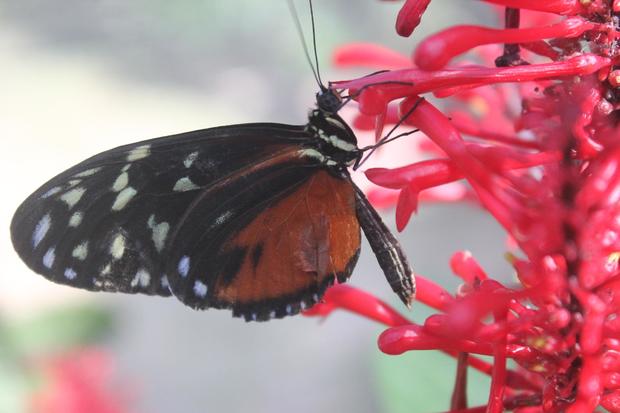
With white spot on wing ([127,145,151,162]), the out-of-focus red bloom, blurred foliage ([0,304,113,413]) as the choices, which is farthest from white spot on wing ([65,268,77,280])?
blurred foliage ([0,304,113,413])

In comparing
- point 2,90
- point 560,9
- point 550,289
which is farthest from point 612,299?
point 2,90

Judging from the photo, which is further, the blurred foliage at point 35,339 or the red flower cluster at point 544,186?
the blurred foliage at point 35,339

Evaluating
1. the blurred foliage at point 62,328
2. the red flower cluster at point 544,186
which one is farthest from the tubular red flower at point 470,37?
the blurred foliage at point 62,328

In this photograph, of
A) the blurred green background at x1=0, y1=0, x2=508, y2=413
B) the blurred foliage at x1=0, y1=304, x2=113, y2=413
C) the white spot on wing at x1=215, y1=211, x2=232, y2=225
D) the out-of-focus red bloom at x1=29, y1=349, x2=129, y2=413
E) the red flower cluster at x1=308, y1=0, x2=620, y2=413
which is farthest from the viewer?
the blurred green background at x1=0, y1=0, x2=508, y2=413

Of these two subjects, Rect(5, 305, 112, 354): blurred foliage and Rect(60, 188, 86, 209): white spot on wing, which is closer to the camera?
Rect(60, 188, 86, 209): white spot on wing

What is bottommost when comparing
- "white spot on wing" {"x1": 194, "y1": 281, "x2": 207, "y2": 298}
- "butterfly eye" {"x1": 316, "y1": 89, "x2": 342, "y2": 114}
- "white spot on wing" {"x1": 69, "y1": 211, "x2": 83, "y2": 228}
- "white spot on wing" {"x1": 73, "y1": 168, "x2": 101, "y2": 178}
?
"white spot on wing" {"x1": 194, "y1": 281, "x2": 207, "y2": 298}

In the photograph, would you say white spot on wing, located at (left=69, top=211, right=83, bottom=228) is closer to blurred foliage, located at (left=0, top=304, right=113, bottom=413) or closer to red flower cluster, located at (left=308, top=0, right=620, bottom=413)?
red flower cluster, located at (left=308, top=0, right=620, bottom=413)

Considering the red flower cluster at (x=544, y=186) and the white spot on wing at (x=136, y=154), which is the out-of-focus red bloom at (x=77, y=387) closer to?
the white spot on wing at (x=136, y=154)
